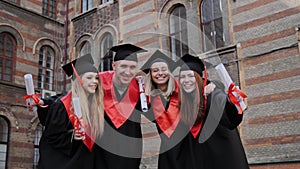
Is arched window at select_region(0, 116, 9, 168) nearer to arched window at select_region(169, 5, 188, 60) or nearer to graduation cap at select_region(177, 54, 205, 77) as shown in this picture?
arched window at select_region(169, 5, 188, 60)

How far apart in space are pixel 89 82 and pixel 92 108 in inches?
13.0

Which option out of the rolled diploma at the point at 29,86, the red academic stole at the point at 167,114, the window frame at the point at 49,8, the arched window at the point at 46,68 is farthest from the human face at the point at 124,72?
the window frame at the point at 49,8

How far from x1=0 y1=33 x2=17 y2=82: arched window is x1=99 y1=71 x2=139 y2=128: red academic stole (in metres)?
11.4

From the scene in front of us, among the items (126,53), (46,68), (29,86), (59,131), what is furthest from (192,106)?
(46,68)

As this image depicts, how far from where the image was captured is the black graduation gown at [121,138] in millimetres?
4363

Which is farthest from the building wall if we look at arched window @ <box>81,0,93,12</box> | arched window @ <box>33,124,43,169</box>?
arched window @ <box>33,124,43,169</box>

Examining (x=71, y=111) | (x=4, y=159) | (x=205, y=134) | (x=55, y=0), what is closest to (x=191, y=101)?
(x=205, y=134)

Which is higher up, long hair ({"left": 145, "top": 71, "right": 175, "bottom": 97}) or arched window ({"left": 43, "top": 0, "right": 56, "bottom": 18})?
arched window ({"left": 43, "top": 0, "right": 56, "bottom": 18})

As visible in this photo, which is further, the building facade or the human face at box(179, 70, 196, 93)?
the building facade

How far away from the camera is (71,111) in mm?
4324

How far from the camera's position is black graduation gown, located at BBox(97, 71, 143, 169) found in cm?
436

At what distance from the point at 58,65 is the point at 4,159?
17.0 ft

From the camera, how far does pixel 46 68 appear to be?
16.4 metres

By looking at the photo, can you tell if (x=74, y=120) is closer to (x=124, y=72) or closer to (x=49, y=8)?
(x=124, y=72)
